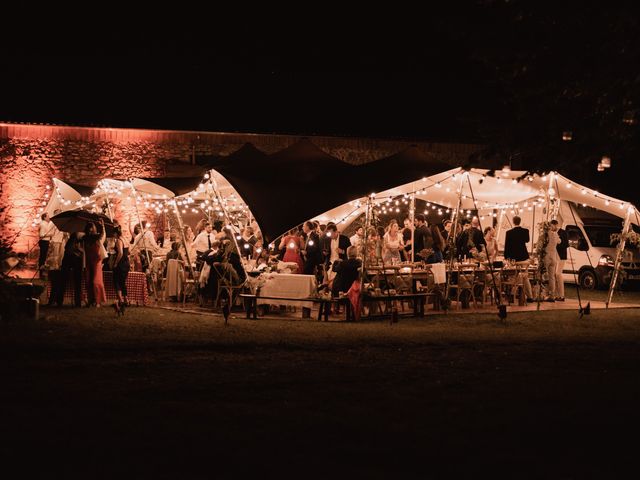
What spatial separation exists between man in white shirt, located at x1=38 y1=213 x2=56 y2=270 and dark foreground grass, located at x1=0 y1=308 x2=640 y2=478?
7.53 metres

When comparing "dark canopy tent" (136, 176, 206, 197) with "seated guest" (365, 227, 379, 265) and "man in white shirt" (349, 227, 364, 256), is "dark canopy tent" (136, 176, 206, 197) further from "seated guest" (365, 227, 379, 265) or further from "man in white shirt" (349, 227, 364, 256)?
"seated guest" (365, 227, 379, 265)

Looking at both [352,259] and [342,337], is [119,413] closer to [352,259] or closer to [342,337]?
[342,337]

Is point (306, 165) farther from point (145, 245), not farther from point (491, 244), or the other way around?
point (491, 244)

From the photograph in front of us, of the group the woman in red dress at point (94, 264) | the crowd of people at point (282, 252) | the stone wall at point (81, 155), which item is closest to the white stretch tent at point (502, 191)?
the crowd of people at point (282, 252)

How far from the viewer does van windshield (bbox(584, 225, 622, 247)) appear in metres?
19.0

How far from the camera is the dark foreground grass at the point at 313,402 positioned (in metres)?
4.93

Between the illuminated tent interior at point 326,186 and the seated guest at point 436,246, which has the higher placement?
the illuminated tent interior at point 326,186

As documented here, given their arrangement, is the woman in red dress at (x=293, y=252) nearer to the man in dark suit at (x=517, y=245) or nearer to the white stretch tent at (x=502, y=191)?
the white stretch tent at (x=502, y=191)

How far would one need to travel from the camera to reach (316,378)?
7.54 meters

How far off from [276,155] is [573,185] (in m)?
5.50

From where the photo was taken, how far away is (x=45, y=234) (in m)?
18.1

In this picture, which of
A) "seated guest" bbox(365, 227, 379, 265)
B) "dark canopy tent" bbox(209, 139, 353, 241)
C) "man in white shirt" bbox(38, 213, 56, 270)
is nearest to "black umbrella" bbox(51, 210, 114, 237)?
"dark canopy tent" bbox(209, 139, 353, 241)

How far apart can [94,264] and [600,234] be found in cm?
1189

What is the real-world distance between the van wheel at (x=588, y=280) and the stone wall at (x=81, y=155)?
30.3ft
